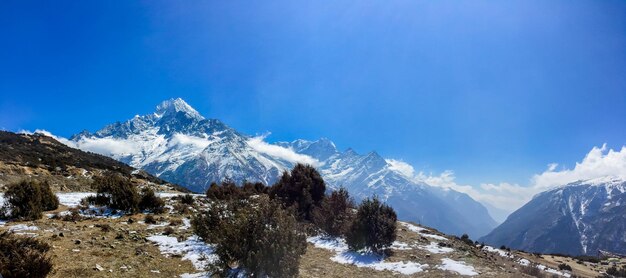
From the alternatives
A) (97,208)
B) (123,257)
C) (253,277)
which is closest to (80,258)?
(123,257)

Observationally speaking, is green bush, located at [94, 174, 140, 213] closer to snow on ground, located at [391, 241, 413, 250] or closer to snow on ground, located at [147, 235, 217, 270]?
snow on ground, located at [147, 235, 217, 270]

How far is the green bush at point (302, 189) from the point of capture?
84.4 ft

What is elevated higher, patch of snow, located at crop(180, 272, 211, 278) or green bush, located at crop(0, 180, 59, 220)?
green bush, located at crop(0, 180, 59, 220)

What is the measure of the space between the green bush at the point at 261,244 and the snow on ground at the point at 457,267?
7.45 meters

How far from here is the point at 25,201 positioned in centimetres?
1675

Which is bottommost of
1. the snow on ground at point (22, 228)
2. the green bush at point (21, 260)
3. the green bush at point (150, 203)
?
the green bush at point (21, 260)

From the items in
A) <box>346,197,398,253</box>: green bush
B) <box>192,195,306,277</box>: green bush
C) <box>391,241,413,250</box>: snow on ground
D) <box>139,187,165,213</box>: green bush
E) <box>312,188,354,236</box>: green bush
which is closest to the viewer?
<box>192,195,306,277</box>: green bush

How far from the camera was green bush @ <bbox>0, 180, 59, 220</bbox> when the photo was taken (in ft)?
52.7

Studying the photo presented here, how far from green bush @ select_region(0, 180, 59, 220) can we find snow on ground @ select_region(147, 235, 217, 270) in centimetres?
637

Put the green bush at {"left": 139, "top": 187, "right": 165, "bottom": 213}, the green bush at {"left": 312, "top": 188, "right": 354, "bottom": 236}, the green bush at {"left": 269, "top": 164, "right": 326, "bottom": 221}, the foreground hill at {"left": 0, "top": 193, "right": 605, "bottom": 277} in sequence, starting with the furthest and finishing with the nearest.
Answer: the green bush at {"left": 269, "top": 164, "right": 326, "bottom": 221} < the green bush at {"left": 139, "top": 187, "right": 165, "bottom": 213} < the green bush at {"left": 312, "top": 188, "right": 354, "bottom": 236} < the foreground hill at {"left": 0, "top": 193, "right": 605, "bottom": 277}

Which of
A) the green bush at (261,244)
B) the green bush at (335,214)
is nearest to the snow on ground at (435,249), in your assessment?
the green bush at (335,214)

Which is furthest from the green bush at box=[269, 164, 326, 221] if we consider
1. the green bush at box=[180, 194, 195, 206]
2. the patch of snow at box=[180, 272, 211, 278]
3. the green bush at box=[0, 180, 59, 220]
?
the green bush at box=[0, 180, 59, 220]

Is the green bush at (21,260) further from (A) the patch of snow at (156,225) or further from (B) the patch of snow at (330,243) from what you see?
(B) the patch of snow at (330,243)

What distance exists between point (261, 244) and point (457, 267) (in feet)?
31.9
